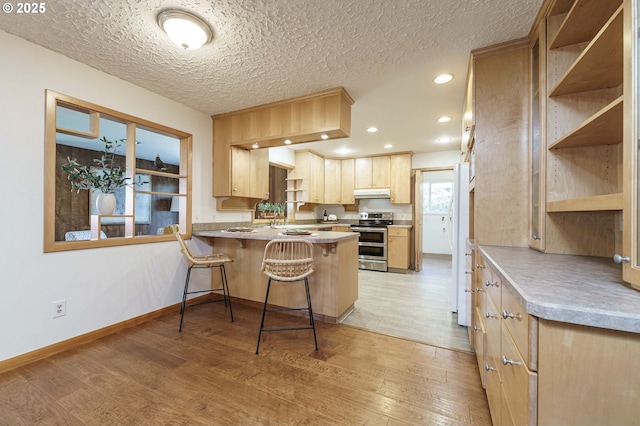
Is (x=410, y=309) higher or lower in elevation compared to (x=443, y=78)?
lower

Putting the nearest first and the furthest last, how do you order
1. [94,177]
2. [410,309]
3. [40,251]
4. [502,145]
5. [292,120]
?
[502,145] → [40,251] → [94,177] → [292,120] → [410,309]

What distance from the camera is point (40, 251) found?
1986 millimetres

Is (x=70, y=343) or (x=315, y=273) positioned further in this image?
(x=315, y=273)

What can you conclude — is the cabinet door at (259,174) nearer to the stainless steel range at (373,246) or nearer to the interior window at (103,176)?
the interior window at (103,176)

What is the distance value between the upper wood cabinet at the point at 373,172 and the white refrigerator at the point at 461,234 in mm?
2820

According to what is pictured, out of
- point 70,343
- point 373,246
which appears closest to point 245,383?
point 70,343

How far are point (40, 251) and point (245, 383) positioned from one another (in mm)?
1900

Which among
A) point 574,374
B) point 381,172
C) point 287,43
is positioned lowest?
point 574,374

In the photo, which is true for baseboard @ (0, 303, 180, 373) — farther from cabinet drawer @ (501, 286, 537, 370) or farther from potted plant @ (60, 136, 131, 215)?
cabinet drawer @ (501, 286, 537, 370)

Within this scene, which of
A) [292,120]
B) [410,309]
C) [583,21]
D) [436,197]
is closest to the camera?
[583,21]

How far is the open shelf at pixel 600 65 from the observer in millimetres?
976

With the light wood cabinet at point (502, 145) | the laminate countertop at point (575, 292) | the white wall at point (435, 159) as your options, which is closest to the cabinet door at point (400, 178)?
the white wall at point (435, 159)

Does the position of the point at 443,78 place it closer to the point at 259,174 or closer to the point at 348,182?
the point at 259,174

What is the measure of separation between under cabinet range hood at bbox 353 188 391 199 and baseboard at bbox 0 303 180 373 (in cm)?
415
